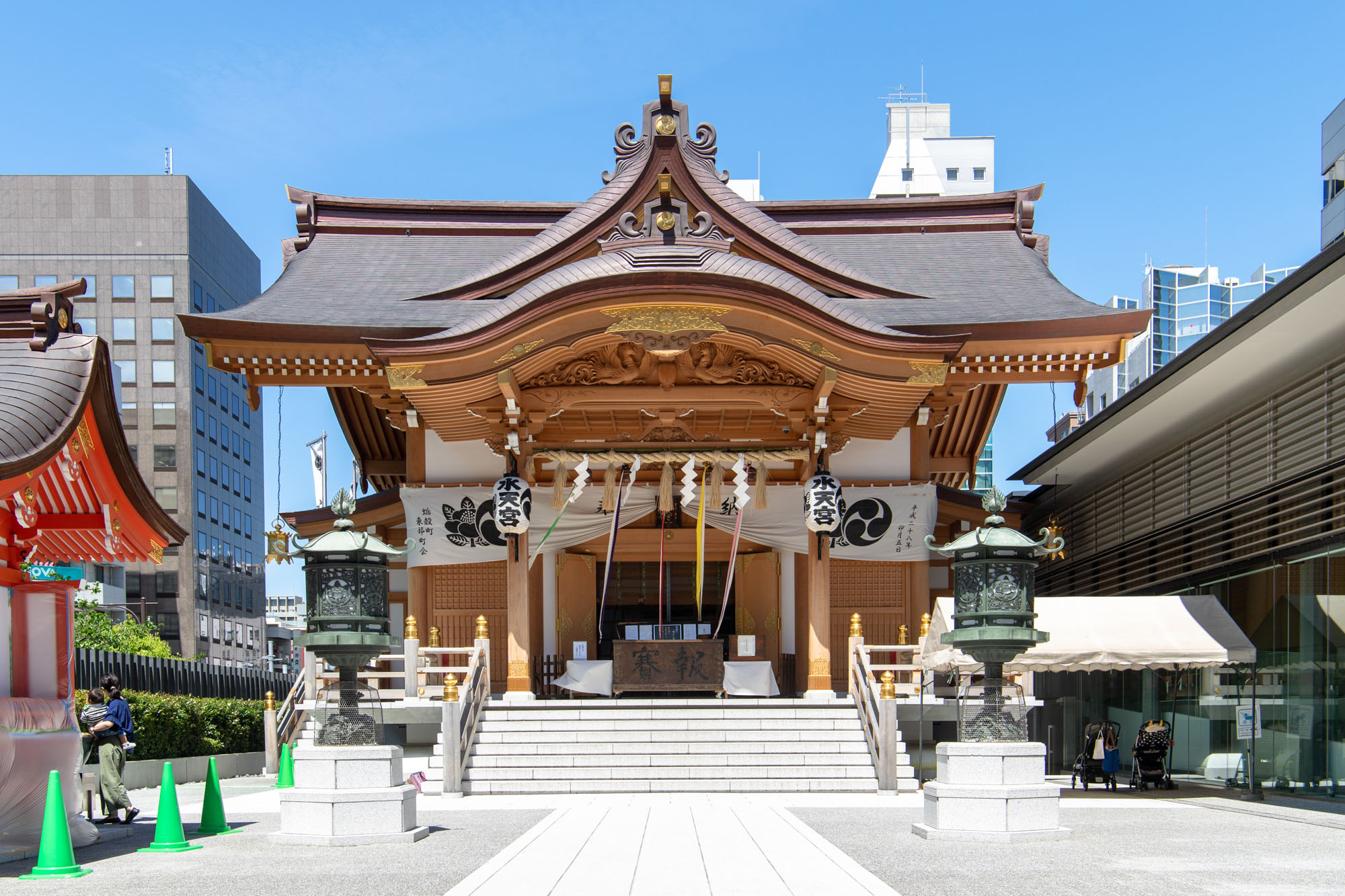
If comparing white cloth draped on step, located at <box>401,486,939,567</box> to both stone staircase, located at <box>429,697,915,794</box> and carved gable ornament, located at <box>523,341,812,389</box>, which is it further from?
stone staircase, located at <box>429,697,915,794</box>

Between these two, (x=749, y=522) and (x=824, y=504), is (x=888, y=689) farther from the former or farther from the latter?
(x=749, y=522)

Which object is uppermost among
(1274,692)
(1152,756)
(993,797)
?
(1274,692)

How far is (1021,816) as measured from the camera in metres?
9.03

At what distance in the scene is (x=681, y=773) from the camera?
12.8 m

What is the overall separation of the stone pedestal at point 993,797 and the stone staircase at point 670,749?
3.48 meters

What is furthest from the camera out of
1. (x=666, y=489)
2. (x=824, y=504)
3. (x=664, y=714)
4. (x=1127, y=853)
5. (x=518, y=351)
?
(x=666, y=489)

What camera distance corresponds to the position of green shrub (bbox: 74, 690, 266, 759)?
1600 cm

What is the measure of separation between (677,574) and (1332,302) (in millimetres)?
9885

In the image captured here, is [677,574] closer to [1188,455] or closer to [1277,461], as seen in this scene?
[1188,455]

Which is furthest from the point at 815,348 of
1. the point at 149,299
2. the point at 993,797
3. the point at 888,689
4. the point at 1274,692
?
the point at 149,299

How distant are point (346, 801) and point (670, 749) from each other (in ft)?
15.7

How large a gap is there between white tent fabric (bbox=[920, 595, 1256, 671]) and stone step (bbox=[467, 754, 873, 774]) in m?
1.43

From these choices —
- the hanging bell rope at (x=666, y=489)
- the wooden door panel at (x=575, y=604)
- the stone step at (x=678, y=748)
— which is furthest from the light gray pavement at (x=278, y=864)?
the wooden door panel at (x=575, y=604)

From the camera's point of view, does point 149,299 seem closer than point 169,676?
No
